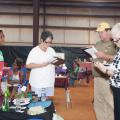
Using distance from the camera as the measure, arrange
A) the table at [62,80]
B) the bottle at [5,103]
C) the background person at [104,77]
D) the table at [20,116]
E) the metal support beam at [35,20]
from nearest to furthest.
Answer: the table at [20,116]
the bottle at [5,103]
the background person at [104,77]
the table at [62,80]
the metal support beam at [35,20]

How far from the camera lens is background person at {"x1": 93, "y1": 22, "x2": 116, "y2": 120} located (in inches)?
154

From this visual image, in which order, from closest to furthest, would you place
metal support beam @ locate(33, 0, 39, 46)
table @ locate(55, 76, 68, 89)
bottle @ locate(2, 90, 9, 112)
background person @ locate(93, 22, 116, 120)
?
bottle @ locate(2, 90, 9, 112) → background person @ locate(93, 22, 116, 120) → table @ locate(55, 76, 68, 89) → metal support beam @ locate(33, 0, 39, 46)

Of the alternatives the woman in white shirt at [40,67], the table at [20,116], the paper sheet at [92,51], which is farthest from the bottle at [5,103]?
the paper sheet at [92,51]

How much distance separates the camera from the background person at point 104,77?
12.8ft

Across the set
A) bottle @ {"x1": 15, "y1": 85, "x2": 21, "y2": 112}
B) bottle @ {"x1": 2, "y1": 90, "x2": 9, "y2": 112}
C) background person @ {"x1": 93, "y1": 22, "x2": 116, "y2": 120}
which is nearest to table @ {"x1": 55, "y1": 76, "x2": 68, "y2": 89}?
background person @ {"x1": 93, "y1": 22, "x2": 116, "y2": 120}

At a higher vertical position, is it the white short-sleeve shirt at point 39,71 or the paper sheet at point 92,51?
the paper sheet at point 92,51

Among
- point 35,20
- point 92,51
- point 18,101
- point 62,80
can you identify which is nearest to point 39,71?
point 92,51

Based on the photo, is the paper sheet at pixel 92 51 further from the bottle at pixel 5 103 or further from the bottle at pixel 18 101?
the bottle at pixel 5 103

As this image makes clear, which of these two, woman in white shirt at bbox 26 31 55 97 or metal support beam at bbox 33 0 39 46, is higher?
metal support beam at bbox 33 0 39 46

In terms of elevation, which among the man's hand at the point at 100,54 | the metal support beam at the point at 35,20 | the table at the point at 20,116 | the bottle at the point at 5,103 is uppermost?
the metal support beam at the point at 35,20

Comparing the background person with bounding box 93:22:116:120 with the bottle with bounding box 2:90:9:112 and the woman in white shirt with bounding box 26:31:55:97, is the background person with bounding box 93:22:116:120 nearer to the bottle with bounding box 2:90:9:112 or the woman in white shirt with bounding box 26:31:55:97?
the woman in white shirt with bounding box 26:31:55:97

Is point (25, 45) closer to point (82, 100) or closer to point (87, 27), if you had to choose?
point (87, 27)

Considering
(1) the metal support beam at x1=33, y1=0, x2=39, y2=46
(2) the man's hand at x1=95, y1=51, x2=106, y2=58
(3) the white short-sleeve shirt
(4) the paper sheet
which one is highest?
(1) the metal support beam at x1=33, y1=0, x2=39, y2=46

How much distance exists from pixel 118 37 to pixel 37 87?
4.79 ft
